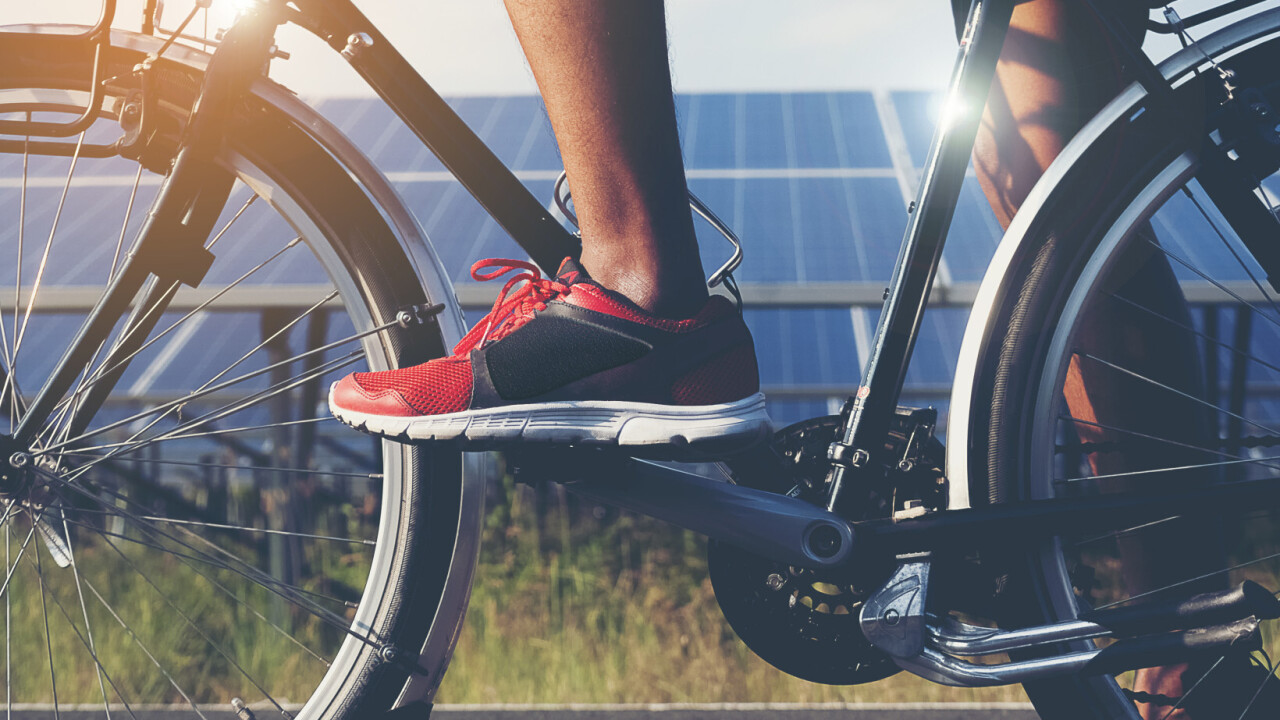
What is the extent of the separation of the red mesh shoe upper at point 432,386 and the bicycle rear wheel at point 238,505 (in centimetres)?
12

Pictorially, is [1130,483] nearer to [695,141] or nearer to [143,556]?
[143,556]

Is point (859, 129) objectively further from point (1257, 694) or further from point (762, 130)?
point (1257, 694)

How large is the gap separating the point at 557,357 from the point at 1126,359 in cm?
84

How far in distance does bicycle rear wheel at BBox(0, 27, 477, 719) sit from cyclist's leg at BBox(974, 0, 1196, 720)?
0.89 m

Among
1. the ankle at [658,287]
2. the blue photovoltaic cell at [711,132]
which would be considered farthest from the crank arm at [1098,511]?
the blue photovoltaic cell at [711,132]

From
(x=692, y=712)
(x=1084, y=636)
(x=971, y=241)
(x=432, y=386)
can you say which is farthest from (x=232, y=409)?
(x=971, y=241)

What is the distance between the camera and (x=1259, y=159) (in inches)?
49.5

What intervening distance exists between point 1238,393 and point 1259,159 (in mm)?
1191

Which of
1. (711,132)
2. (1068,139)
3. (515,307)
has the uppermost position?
(711,132)

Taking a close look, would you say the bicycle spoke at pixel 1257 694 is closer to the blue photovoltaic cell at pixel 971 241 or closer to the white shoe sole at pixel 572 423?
the white shoe sole at pixel 572 423

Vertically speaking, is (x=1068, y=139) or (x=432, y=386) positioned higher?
(x=1068, y=139)

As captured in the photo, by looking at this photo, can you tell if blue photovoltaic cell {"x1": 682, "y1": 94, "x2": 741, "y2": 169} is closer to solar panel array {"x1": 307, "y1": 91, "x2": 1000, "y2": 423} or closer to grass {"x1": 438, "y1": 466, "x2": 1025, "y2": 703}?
solar panel array {"x1": 307, "y1": 91, "x2": 1000, "y2": 423}

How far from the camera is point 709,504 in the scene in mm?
1314

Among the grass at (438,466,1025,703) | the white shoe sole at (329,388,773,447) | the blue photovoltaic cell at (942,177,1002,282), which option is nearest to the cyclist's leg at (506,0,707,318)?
the white shoe sole at (329,388,773,447)
